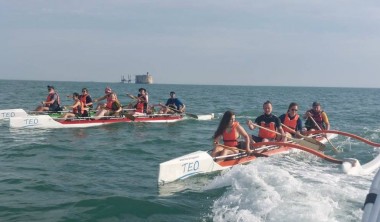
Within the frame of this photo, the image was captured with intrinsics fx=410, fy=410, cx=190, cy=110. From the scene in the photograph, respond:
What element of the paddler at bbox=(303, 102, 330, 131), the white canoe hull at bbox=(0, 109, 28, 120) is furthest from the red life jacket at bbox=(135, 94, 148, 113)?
the paddler at bbox=(303, 102, 330, 131)

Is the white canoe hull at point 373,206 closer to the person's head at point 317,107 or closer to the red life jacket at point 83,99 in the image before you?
→ the person's head at point 317,107

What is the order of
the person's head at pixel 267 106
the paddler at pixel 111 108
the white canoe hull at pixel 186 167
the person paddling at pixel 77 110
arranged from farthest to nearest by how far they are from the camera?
the paddler at pixel 111 108, the person paddling at pixel 77 110, the person's head at pixel 267 106, the white canoe hull at pixel 186 167

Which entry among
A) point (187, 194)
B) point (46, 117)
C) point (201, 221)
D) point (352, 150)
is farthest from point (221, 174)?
point (46, 117)

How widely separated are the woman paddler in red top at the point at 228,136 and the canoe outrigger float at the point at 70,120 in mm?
9695

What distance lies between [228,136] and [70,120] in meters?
10.0

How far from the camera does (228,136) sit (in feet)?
33.4

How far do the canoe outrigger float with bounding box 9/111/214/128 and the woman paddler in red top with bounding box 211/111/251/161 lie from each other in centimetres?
969

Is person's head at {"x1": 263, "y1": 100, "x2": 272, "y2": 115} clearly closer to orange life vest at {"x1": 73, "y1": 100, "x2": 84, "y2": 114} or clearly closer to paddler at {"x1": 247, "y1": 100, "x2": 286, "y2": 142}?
paddler at {"x1": 247, "y1": 100, "x2": 286, "y2": 142}

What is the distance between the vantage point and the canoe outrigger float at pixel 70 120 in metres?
17.0

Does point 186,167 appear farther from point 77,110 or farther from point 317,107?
point 77,110

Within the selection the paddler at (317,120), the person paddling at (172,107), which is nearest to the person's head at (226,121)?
the paddler at (317,120)

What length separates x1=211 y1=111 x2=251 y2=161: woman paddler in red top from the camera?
378 inches

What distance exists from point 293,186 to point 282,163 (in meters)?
3.10

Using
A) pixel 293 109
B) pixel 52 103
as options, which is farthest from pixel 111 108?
pixel 293 109
